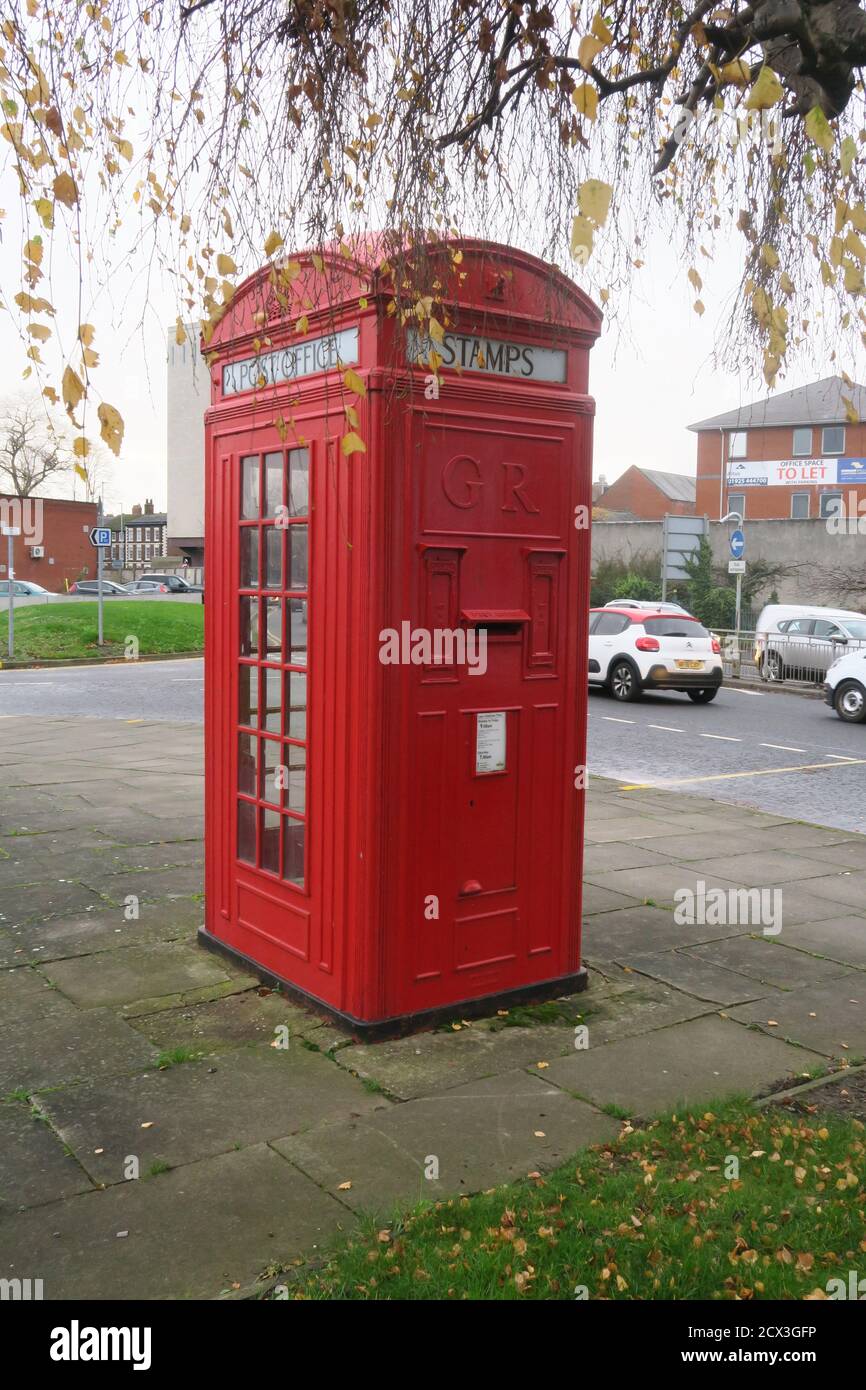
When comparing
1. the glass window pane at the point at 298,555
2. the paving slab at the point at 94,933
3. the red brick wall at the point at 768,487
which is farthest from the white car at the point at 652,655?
the red brick wall at the point at 768,487

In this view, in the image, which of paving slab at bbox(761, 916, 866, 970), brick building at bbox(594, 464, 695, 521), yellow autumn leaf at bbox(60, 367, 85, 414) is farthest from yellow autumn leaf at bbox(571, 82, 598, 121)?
brick building at bbox(594, 464, 695, 521)

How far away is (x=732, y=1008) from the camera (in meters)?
5.33

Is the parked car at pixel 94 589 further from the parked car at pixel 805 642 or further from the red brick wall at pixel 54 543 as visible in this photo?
the parked car at pixel 805 642

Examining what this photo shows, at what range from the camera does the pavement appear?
3.46 metres

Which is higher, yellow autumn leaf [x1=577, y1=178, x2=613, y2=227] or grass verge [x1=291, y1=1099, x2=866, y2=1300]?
yellow autumn leaf [x1=577, y1=178, x2=613, y2=227]

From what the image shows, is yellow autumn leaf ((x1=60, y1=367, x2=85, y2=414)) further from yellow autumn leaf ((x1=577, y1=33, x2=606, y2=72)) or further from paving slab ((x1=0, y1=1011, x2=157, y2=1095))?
paving slab ((x1=0, y1=1011, x2=157, y2=1095))

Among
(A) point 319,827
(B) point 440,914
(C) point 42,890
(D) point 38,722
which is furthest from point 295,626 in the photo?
(D) point 38,722

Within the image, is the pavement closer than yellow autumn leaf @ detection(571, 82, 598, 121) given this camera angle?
No

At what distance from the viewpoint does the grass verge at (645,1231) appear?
121 inches

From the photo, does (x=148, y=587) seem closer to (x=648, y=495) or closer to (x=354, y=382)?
(x=648, y=495)

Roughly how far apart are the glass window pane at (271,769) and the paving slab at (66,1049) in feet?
3.93

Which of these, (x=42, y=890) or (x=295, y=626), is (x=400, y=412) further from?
(x=42, y=890)

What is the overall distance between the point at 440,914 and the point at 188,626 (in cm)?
2730

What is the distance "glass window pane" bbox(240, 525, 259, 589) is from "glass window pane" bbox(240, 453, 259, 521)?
0.07 meters
